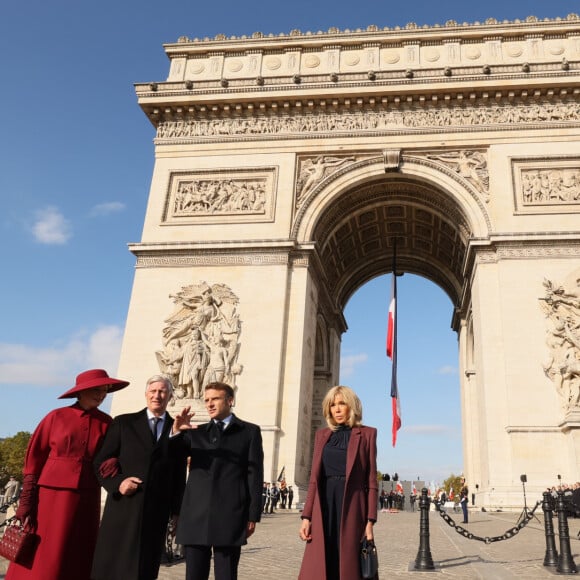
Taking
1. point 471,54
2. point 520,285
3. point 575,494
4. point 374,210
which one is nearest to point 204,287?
point 374,210

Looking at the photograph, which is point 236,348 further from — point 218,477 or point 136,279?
point 218,477

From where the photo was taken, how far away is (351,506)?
3588 mm

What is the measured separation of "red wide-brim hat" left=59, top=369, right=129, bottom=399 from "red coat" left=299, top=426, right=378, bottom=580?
1521 millimetres

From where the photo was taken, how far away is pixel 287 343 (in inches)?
698

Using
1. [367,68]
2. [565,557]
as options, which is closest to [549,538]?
[565,557]

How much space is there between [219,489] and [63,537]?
39.4 inches

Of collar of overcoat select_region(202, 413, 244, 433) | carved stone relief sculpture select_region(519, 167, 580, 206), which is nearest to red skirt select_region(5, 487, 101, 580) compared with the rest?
collar of overcoat select_region(202, 413, 244, 433)

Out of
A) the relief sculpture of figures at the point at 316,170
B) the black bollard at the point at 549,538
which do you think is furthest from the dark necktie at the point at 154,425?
the relief sculpture of figures at the point at 316,170

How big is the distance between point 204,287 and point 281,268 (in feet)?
8.59

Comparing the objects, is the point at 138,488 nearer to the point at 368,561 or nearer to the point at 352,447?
the point at 352,447

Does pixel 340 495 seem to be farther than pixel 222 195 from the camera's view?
No

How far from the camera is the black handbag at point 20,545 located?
10.8ft

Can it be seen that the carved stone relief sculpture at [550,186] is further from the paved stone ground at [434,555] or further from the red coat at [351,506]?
the red coat at [351,506]

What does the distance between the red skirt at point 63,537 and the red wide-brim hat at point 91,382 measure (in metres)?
0.64
